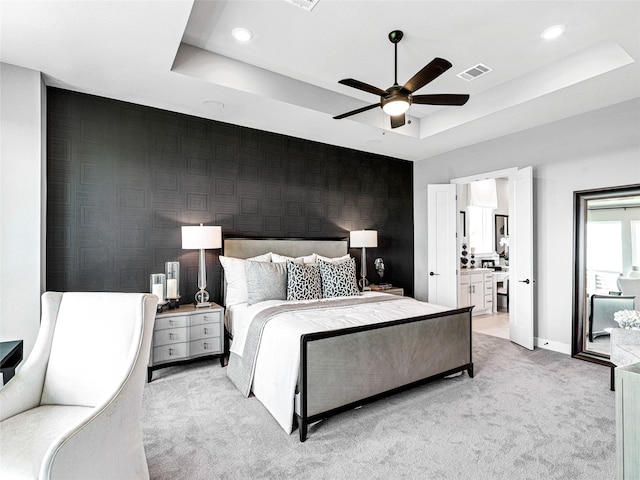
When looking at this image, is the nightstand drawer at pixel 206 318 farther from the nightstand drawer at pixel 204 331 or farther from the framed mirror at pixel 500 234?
the framed mirror at pixel 500 234

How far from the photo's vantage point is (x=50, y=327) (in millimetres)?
1804

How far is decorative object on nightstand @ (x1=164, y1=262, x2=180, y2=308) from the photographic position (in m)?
3.50

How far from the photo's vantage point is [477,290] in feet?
19.9

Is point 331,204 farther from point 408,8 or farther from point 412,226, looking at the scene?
point 408,8

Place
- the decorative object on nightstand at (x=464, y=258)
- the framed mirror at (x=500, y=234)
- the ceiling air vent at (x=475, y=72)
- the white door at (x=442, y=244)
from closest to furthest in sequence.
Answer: the ceiling air vent at (x=475, y=72)
the white door at (x=442, y=244)
the decorative object on nightstand at (x=464, y=258)
the framed mirror at (x=500, y=234)

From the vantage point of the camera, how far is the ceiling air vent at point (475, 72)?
3.36 meters

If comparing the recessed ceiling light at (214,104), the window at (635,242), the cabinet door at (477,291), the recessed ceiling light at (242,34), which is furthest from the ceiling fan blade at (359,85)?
the cabinet door at (477,291)

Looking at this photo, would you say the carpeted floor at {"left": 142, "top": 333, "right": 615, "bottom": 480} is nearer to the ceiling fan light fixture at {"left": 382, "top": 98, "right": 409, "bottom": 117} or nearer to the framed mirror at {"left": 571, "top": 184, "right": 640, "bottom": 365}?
the framed mirror at {"left": 571, "top": 184, "right": 640, "bottom": 365}

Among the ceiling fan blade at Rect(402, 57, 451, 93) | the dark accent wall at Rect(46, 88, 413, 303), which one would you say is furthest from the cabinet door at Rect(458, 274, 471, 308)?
the ceiling fan blade at Rect(402, 57, 451, 93)

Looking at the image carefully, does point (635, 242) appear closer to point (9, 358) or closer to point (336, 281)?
point (336, 281)

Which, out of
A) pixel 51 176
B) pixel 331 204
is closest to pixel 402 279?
pixel 331 204

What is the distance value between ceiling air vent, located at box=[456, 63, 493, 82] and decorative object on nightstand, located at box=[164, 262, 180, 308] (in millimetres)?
3596

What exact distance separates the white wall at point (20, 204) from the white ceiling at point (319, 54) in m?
0.25

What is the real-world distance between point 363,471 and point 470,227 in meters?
5.73
